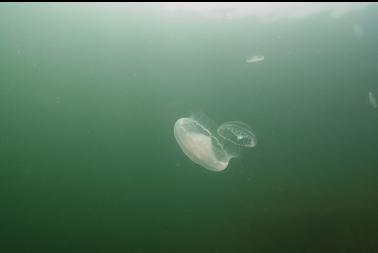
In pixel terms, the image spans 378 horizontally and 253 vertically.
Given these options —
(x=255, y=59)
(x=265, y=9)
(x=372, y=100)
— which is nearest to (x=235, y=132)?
(x=265, y=9)

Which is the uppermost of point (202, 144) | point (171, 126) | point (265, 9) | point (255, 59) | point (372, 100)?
point (255, 59)

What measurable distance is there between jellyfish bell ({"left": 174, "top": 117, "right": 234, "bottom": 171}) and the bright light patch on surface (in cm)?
371

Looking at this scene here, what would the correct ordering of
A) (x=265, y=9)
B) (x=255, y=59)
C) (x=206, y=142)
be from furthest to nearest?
1. (x=255, y=59)
2. (x=265, y=9)
3. (x=206, y=142)

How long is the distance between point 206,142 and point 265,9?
468 centimetres

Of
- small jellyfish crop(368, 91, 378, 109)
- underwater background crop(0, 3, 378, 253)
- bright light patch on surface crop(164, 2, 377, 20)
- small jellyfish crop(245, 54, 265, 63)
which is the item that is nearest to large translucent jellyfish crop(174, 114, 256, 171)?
underwater background crop(0, 3, 378, 253)

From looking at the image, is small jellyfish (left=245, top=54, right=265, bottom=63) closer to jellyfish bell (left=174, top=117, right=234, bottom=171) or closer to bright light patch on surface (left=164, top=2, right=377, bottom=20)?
bright light patch on surface (left=164, top=2, right=377, bottom=20)

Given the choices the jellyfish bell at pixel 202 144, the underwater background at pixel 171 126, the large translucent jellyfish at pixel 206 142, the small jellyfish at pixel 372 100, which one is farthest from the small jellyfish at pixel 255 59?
the jellyfish bell at pixel 202 144

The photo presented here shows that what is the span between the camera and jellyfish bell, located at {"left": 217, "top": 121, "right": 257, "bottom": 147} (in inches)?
199

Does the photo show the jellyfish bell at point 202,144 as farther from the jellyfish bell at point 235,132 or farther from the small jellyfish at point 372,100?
the small jellyfish at point 372,100

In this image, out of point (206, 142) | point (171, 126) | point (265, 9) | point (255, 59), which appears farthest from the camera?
point (255, 59)

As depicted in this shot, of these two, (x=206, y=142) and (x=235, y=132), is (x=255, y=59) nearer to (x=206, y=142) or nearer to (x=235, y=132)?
(x=235, y=132)

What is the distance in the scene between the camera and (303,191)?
21.1 feet

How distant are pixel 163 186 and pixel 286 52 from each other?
207 inches

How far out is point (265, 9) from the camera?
8.09 m
